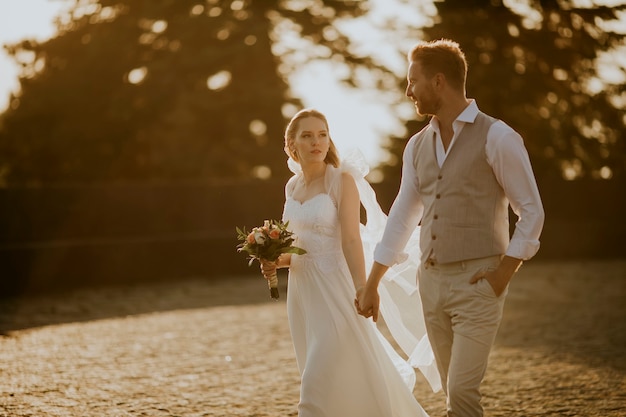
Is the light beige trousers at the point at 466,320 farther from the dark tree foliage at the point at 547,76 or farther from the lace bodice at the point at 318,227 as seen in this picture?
the dark tree foliage at the point at 547,76

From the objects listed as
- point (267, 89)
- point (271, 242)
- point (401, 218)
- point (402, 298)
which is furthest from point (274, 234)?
point (267, 89)

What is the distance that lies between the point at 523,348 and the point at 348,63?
1711cm

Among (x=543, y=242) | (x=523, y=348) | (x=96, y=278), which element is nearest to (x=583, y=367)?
(x=523, y=348)

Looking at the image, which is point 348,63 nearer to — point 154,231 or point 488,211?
point 154,231

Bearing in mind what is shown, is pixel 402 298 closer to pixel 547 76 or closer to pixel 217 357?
pixel 217 357

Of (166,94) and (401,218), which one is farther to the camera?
(166,94)

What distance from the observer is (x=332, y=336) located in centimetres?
465

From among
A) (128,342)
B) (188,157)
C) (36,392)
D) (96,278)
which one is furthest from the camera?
(188,157)

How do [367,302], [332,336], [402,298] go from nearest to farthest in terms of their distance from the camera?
[367,302]
[332,336]
[402,298]

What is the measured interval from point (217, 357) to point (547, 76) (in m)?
19.6

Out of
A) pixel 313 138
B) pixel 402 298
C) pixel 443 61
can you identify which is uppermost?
pixel 443 61

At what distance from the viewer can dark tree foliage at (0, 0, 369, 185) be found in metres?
23.1

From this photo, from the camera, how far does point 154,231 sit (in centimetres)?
1850

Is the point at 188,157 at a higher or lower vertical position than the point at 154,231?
higher
